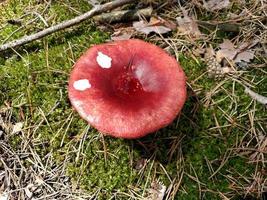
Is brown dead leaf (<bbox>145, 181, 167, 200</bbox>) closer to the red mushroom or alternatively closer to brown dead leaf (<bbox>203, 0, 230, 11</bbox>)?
the red mushroom

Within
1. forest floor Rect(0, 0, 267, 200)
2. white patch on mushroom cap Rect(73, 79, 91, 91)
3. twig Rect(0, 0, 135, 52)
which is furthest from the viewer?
twig Rect(0, 0, 135, 52)

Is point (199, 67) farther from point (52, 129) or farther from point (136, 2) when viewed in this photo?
point (52, 129)

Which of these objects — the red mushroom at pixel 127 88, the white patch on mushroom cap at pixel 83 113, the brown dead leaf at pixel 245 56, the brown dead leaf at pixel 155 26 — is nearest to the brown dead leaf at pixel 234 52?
the brown dead leaf at pixel 245 56

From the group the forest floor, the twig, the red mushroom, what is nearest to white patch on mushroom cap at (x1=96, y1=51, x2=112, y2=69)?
the red mushroom

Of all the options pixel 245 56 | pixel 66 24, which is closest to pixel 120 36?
pixel 66 24

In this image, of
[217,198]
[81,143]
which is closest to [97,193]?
[81,143]

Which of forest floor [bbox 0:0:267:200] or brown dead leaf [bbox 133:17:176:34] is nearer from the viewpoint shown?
forest floor [bbox 0:0:267:200]
